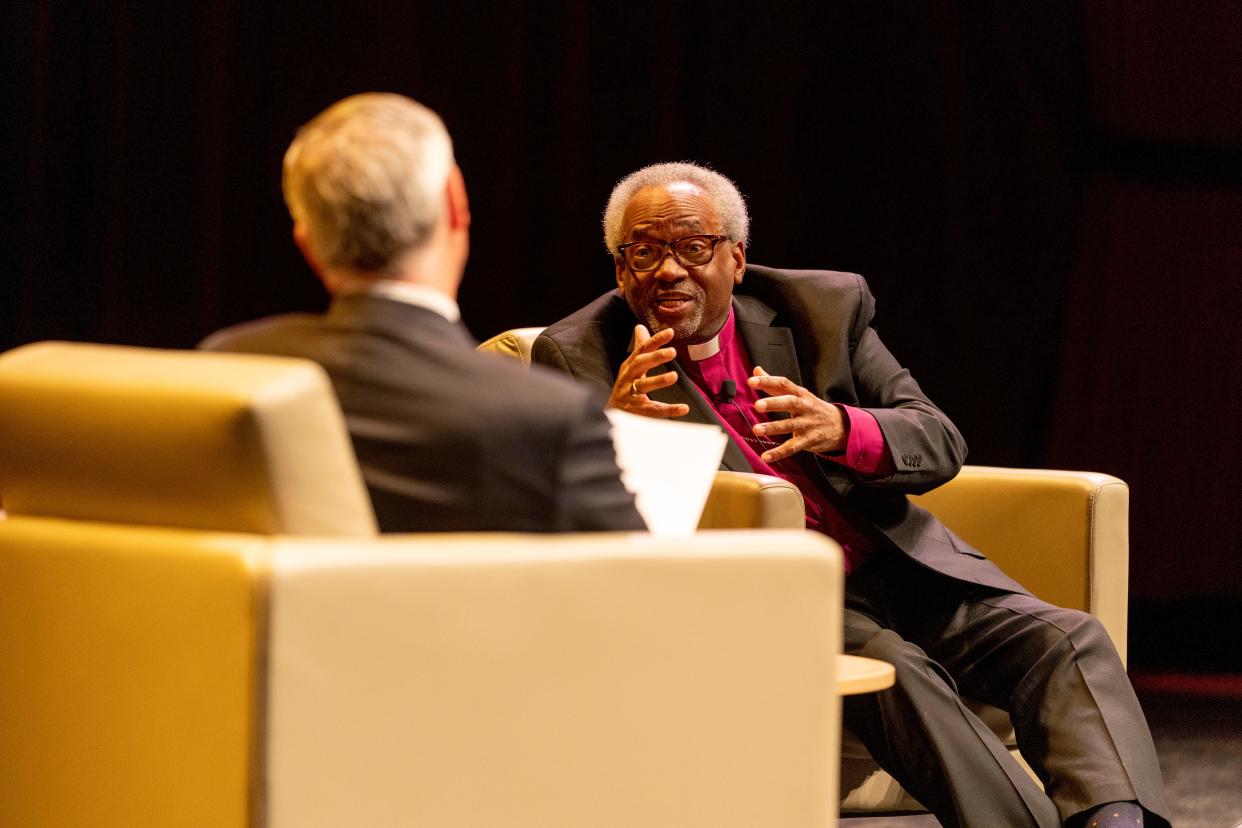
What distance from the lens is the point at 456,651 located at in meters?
1.46

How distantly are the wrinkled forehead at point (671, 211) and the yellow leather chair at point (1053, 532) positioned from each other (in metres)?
0.73

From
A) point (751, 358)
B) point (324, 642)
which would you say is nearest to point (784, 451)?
point (751, 358)

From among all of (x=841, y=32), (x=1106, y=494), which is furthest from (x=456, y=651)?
(x=841, y=32)

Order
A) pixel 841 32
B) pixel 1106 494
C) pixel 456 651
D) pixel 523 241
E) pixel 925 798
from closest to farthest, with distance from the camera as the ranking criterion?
pixel 456 651
pixel 925 798
pixel 1106 494
pixel 523 241
pixel 841 32

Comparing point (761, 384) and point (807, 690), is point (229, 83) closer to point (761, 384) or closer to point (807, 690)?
point (761, 384)

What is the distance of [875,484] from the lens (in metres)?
2.69

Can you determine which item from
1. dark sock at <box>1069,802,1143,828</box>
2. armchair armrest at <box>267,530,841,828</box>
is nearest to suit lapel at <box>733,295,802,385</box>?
dark sock at <box>1069,802,1143,828</box>

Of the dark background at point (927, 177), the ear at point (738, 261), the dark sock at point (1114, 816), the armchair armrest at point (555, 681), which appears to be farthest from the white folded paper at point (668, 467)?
the dark background at point (927, 177)

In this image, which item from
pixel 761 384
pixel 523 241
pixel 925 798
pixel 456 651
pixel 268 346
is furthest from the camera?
pixel 523 241

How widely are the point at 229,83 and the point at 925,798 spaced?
263 cm

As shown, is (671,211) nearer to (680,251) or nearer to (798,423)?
(680,251)

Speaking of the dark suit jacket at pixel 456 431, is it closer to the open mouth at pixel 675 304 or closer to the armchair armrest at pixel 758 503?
the armchair armrest at pixel 758 503

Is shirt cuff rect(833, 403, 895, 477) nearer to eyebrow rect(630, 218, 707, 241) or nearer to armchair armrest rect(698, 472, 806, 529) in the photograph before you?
armchair armrest rect(698, 472, 806, 529)

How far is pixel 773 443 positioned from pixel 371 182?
4.48ft
